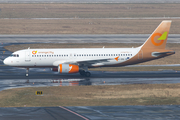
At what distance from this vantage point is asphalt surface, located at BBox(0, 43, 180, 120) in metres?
25.8

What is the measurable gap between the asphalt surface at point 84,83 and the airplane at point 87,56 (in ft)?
6.13

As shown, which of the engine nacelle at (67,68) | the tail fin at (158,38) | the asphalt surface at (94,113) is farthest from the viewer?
the tail fin at (158,38)

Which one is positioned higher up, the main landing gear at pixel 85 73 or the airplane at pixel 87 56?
the airplane at pixel 87 56

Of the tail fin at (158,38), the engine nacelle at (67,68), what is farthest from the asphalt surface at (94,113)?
the tail fin at (158,38)

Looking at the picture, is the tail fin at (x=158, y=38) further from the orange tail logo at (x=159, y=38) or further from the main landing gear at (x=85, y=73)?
the main landing gear at (x=85, y=73)

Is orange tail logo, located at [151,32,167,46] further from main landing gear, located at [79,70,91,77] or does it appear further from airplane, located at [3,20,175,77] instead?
main landing gear, located at [79,70,91,77]

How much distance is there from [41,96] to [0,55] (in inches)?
1260

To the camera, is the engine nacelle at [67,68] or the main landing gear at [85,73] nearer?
the engine nacelle at [67,68]

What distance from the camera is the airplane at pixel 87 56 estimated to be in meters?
44.9

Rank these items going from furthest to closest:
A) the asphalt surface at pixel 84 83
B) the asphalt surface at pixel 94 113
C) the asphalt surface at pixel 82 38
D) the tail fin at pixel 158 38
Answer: the asphalt surface at pixel 82 38 < the tail fin at pixel 158 38 < the asphalt surface at pixel 84 83 < the asphalt surface at pixel 94 113

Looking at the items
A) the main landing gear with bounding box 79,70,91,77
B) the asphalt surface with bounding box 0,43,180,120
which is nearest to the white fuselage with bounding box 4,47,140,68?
the main landing gear with bounding box 79,70,91,77

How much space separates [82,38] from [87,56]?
35.8 m

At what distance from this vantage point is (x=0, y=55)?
202 ft

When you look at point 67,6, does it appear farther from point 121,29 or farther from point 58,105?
point 58,105
